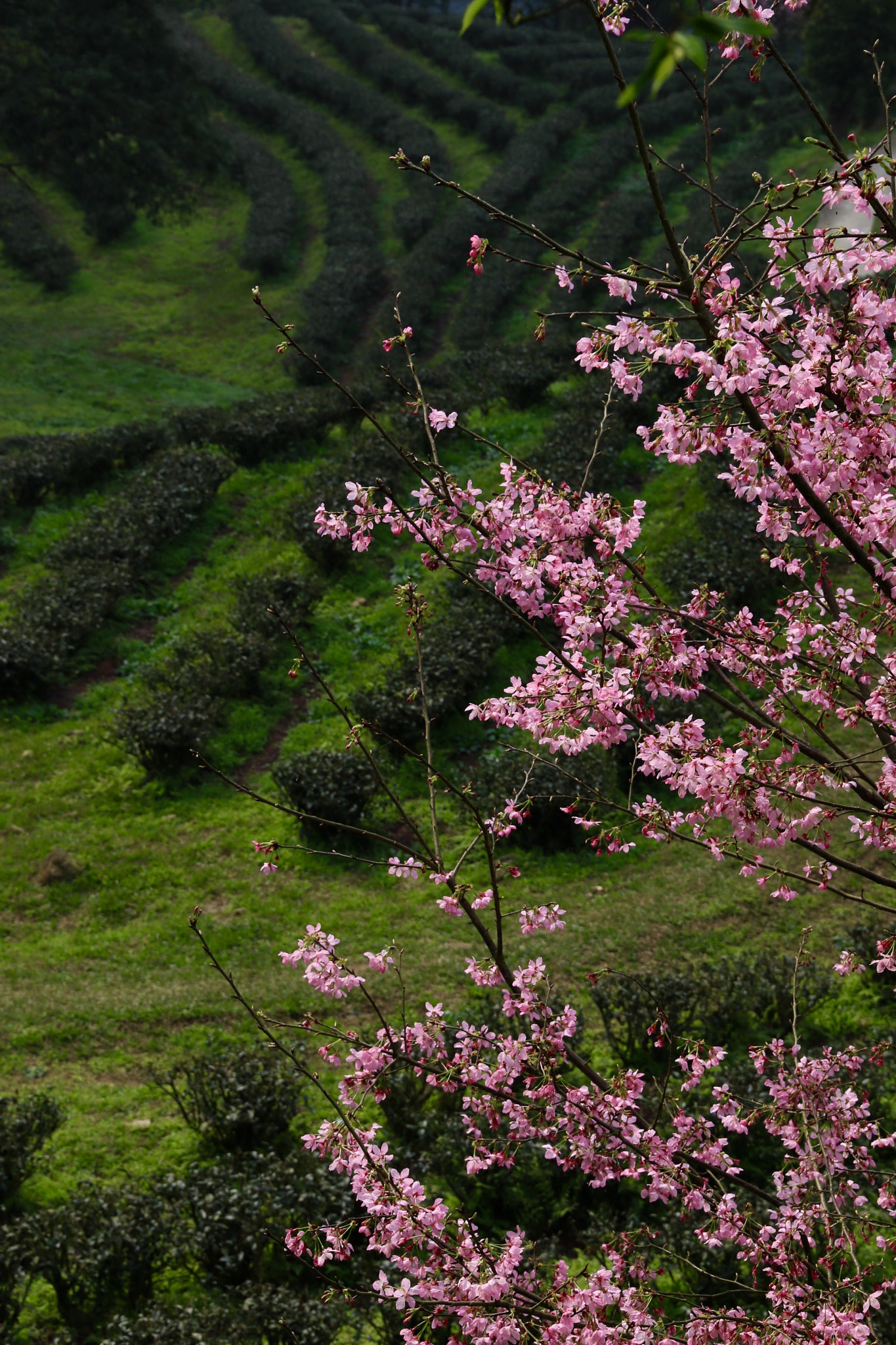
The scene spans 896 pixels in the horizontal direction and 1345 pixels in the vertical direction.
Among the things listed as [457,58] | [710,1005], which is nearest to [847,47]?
[457,58]

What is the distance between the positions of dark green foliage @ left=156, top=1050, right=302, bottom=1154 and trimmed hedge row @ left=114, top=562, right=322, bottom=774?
12.4ft

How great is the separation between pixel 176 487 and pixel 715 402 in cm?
1252

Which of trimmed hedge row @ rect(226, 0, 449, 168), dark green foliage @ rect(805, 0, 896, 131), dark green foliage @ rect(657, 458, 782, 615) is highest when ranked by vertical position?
dark green foliage @ rect(805, 0, 896, 131)

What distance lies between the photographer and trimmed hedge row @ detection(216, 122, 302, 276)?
1022 inches

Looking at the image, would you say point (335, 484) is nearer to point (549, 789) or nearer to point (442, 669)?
point (442, 669)

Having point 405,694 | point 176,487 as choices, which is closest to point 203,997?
point 405,694

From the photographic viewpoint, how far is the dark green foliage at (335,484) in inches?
513

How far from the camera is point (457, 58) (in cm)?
3862

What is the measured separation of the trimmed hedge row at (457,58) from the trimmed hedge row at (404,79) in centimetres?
102

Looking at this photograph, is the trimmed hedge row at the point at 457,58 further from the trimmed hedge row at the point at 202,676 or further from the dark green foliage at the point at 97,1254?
the dark green foliage at the point at 97,1254

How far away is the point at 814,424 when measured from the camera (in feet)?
10.3

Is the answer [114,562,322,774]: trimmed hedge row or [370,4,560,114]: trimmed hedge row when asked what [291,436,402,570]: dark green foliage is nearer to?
[114,562,322,774]: trimmed hedge row

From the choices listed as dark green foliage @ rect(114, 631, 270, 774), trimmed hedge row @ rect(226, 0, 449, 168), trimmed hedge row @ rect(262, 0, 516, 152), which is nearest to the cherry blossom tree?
dark green foliage @ rect(114, 631, 270, 774)

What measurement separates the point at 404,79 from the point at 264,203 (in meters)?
11.7
